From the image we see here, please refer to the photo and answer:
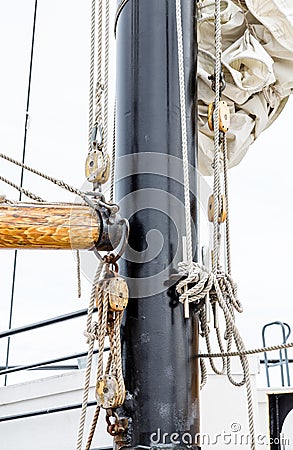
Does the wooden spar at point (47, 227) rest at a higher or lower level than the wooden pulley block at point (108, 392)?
higher

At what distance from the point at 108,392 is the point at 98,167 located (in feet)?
0.95

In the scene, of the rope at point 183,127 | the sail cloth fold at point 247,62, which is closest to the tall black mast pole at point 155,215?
the rope at point 183,127

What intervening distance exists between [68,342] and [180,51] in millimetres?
2525

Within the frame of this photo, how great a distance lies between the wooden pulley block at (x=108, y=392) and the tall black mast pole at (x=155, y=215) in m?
0.04

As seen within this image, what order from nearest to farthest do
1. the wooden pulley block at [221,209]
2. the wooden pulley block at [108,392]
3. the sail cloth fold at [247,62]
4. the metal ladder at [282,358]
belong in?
the wooden pulley block at [108,392], the wooden pulley block at [221,209], the sail cloth fold at [247,62], the metal ladder at [282,358]

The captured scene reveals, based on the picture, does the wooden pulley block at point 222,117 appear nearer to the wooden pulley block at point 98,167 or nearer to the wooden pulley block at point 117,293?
the wooden pulley block at point 98,167

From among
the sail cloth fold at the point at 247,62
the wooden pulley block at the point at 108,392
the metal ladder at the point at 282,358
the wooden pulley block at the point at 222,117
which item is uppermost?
the sail cloth fold at the point at 247,62

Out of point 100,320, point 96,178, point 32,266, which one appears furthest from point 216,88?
point 32,266

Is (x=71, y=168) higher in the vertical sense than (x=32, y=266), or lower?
higher

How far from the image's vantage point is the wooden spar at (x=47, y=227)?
0.75 meters

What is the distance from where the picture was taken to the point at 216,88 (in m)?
0.93

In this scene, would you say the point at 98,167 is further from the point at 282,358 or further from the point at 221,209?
the point at 282,358

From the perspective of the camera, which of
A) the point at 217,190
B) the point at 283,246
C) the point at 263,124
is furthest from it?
the point at 283,246

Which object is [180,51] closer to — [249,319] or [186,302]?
[186,302]
